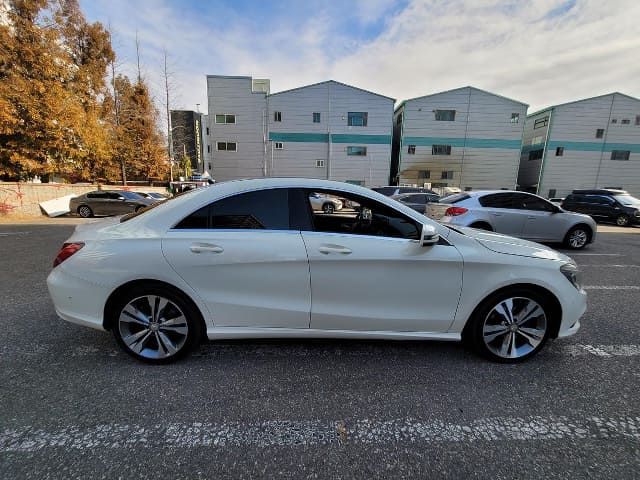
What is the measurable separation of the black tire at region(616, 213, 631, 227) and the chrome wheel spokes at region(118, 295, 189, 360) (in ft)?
65.5

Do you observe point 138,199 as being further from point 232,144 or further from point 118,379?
Answer: point 232,144

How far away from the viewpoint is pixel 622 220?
1446cm

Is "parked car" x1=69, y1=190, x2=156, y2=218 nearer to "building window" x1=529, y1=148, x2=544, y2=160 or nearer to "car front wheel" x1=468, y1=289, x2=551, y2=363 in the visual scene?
"car front wheel" x1=468, y1=289, x2=551, y2=363

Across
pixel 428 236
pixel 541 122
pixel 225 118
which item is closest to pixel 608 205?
pixel 428 236

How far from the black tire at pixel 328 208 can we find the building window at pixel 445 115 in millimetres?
32147

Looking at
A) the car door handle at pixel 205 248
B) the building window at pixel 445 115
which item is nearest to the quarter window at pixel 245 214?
the car door handle at pixel 205 248

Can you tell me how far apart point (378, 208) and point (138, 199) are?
15885 mm

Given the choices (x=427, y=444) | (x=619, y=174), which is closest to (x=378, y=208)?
(x=427, y=444)

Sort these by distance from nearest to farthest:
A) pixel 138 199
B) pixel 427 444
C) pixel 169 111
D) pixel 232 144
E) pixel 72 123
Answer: pixel 427 444, pixel 72 123, pixel 138 199, pixel 169 111, pixel 232 144

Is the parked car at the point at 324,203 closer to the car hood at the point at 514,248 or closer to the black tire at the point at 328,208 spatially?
the black tire at the point at 328,208

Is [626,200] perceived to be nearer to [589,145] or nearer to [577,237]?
[577,237]

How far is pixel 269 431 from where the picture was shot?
1914 mm

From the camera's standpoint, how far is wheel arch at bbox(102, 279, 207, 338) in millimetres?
2449

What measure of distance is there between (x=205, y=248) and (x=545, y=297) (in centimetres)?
297
